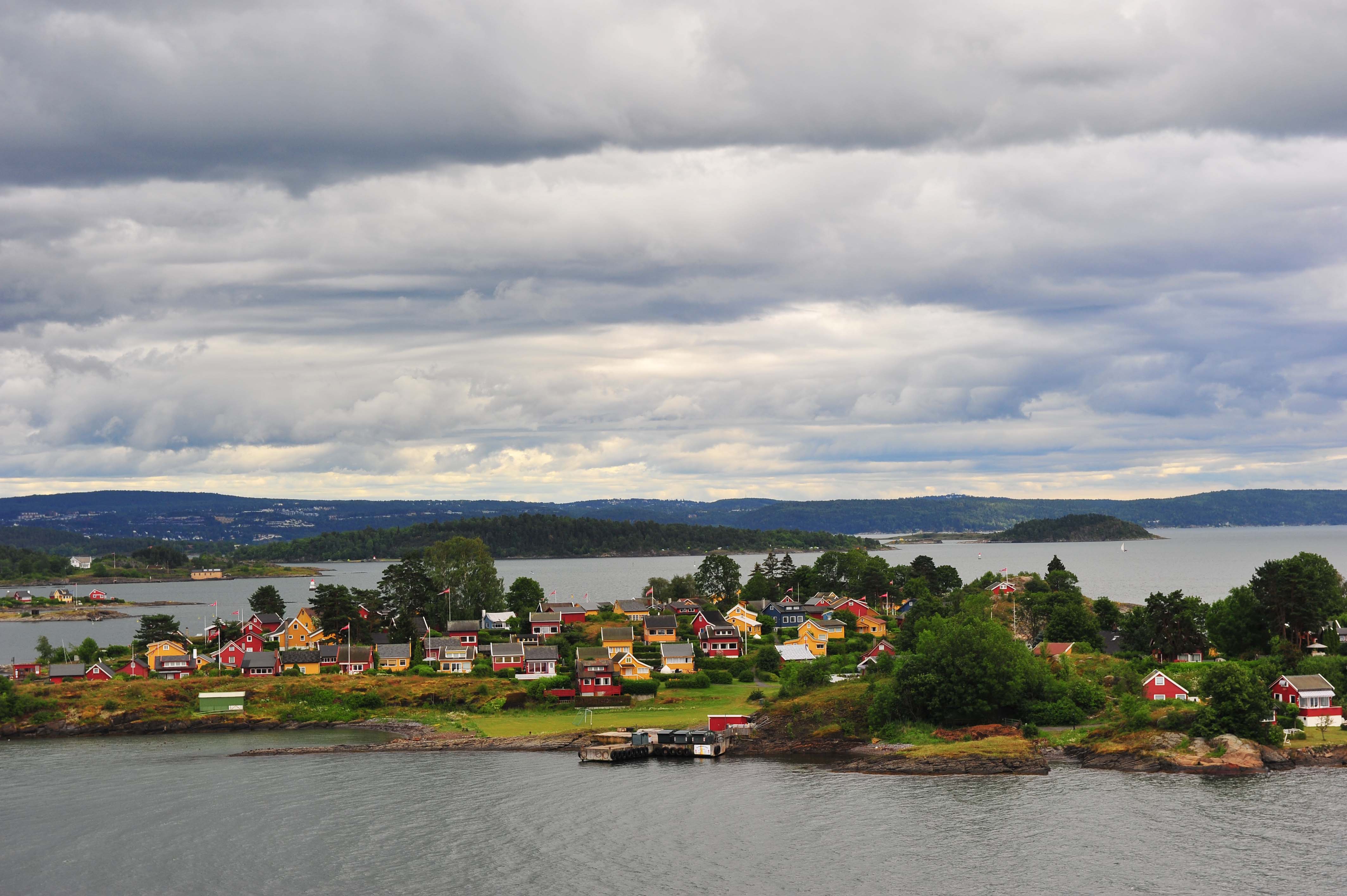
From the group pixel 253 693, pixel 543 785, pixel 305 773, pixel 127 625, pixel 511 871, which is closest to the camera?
pixel 511 871

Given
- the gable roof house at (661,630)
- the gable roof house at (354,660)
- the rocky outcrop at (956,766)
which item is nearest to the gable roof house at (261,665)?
the gable roof house at (354,660)

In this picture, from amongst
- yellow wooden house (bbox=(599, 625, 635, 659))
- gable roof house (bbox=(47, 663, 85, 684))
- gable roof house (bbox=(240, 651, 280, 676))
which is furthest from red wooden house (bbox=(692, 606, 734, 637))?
gable roof house (bbox=(47, 663, 85, 684))

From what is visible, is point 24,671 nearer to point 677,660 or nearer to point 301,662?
point 301,662

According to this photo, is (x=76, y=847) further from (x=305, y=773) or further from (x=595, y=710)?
(x=595, y=710)

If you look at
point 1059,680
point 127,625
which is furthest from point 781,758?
point 127,625

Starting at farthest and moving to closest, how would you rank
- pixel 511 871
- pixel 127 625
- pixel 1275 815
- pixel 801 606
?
pixel 127 625 → pixel 801 606 → pixel 1275 815 → pixel 511 871

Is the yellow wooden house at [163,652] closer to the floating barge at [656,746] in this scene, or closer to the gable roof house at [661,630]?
the gable roof house at [661,630]

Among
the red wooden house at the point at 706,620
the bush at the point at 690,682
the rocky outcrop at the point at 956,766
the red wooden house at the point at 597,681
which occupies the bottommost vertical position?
the rocky outcrop at the point at 956,766
